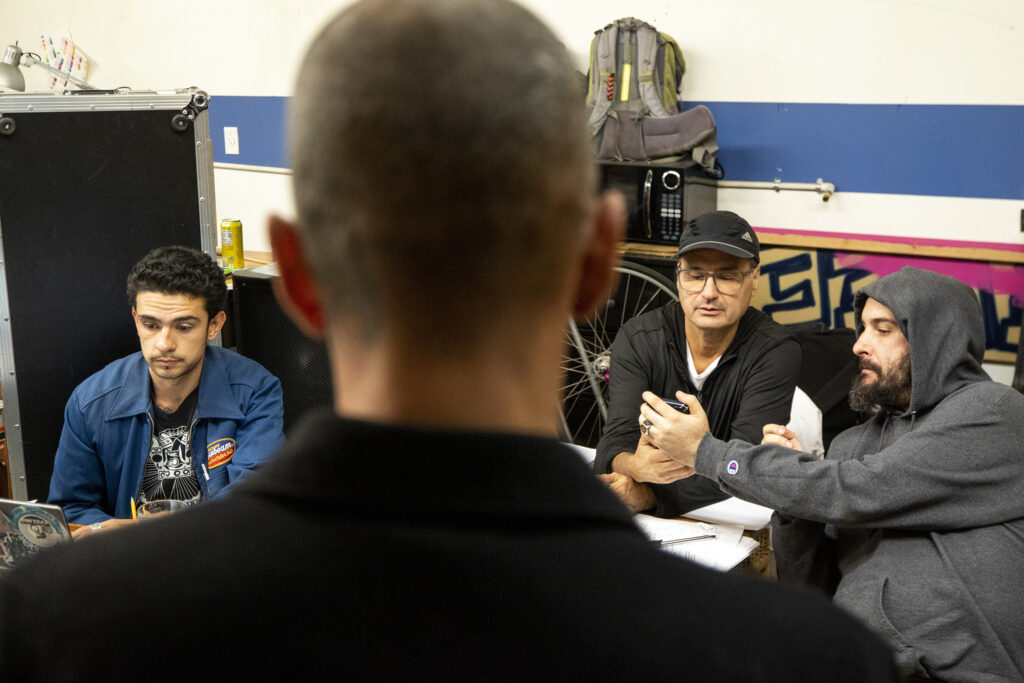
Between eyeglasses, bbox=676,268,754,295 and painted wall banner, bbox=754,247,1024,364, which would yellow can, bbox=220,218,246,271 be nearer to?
eyeglasses, bbox=676,268,754,295

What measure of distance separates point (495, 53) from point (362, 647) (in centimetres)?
28

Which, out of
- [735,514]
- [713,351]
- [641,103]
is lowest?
[735,514]

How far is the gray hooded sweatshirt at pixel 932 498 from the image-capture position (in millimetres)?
2016

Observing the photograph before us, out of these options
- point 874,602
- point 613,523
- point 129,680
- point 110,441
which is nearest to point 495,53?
point 613,523

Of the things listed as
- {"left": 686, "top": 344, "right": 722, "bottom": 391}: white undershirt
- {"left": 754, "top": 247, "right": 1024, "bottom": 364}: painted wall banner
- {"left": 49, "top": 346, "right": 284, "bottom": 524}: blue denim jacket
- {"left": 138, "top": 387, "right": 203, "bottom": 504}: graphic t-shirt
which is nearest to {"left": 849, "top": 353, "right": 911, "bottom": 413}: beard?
{"left": 686, "top": 344, "right": 722, "bottom": 391}: white undershirt

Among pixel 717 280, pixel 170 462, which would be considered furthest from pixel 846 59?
pixel 170 462

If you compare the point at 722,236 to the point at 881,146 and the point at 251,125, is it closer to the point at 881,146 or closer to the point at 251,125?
the point at 881,146

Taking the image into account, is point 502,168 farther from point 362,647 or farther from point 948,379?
point 948,379

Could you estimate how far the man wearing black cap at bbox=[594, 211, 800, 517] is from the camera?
2.73m

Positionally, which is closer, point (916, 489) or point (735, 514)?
point (916, 489)

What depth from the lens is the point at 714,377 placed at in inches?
111

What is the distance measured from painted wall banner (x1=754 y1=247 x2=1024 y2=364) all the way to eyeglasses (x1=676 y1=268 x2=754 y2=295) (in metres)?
1.59

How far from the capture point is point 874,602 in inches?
82.8

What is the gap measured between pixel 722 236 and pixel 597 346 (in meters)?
1.30
